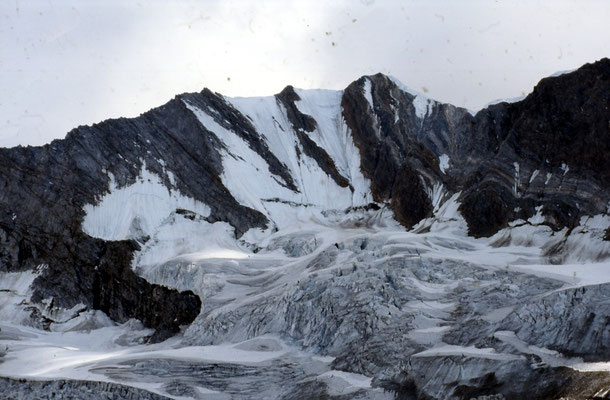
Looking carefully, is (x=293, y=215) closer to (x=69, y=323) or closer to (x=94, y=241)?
(x=94, y=241)

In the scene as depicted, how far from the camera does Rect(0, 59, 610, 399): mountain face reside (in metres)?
35.2

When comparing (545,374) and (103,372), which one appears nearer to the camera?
(545,374)

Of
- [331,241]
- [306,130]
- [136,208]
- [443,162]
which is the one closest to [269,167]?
[306,130]

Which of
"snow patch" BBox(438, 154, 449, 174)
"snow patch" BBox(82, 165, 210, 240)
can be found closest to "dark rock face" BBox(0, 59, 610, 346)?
"snow patch" BBox(438, 154, 449, 174)

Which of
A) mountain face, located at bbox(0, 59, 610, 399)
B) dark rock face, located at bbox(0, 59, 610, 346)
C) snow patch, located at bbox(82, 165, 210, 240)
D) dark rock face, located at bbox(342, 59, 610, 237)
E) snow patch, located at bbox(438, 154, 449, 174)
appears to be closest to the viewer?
mountain face, located at bbox(0, 59, 610, 399)

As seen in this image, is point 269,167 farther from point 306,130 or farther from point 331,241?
point 331,241

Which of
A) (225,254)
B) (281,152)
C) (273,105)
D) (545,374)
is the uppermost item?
(273,105)

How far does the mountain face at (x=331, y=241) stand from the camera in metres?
35.2

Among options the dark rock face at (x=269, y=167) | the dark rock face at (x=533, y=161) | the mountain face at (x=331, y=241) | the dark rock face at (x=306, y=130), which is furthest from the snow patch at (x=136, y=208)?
the dark rock face at (x=533, y=161)

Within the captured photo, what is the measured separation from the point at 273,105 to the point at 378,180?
18777mm

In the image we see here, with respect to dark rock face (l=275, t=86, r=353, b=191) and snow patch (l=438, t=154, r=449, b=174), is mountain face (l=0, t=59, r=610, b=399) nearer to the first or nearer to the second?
dark rock face (l=275, t=86, r=353, b=191)

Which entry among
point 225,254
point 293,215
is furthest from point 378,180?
point 225,254

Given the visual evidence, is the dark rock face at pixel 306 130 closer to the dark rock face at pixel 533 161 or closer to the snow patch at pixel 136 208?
the dark rock face at pixel 533 161

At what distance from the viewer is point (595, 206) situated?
53781 millimetres
